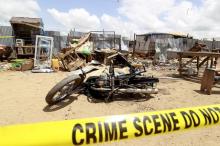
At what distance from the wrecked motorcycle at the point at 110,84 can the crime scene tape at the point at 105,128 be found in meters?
5.40

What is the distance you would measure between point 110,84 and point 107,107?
0.77 metres

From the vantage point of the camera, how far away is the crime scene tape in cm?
129

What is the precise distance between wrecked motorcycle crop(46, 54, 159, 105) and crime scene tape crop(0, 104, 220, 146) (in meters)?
5.40

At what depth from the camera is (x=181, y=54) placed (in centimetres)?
1291

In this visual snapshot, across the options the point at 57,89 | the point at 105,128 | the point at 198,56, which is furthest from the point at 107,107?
the point at 198,56

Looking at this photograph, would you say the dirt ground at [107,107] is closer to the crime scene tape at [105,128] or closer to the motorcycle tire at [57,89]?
the motorcycle tire at [57,89]

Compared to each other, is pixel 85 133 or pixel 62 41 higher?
pixel 62 41

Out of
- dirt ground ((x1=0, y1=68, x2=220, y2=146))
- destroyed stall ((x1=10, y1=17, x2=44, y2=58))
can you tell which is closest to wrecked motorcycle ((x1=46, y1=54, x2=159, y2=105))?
dirt ground ((x1=0, y1=68, x2=220, y2=146))

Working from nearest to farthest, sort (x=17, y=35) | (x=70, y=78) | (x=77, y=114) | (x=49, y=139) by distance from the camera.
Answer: (x=49, y=139) < (x=77, y=114) < (x=70, y=78) < (x=17, y=35)

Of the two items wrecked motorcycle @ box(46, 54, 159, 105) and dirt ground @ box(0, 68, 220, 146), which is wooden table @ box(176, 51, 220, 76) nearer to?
dirt ground @ box(0, 68, 220, 146)

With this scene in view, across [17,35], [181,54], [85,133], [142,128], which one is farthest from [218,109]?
[17,35]

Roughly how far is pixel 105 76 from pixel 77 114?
1675 mm

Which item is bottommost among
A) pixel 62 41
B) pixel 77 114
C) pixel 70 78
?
pixel 77 114

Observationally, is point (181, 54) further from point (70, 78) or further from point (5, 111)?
point (5, 111)
